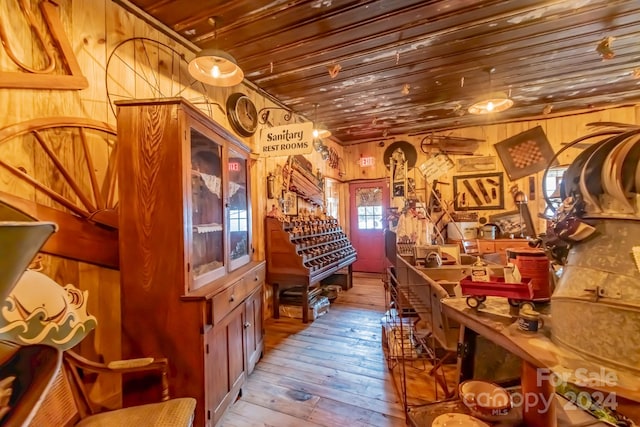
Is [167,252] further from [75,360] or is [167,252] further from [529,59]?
[529,59]

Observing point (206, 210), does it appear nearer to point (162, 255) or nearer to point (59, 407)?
point (162, 255)

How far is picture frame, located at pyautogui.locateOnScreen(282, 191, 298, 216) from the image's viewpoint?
13.2ft

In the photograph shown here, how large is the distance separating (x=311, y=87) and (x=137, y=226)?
2705 mm

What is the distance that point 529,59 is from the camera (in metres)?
2.97

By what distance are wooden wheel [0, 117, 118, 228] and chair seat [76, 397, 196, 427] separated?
962mm

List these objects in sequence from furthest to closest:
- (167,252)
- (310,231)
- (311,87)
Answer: (310,231) → (311,87) → (167,252)

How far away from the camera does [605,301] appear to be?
805 mm

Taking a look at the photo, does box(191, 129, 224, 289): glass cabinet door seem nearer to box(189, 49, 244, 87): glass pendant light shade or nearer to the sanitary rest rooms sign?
box(189, 49, 244, 87): glass pendant light shade

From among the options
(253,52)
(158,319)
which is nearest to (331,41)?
(253,52)

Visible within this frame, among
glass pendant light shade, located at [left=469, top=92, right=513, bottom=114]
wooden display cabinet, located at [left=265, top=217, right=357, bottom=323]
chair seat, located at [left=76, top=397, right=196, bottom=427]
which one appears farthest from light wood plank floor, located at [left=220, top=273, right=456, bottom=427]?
glass pendant light shade, located at [left=469, top=92, right=513, bottom=114]

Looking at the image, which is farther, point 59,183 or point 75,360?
point 59,183

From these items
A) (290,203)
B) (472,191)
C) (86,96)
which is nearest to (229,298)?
(86,96)

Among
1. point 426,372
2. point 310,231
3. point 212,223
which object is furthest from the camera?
point 310,231

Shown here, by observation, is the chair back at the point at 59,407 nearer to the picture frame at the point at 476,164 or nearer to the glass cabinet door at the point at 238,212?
the glass cabinet door at the point at 238,212
